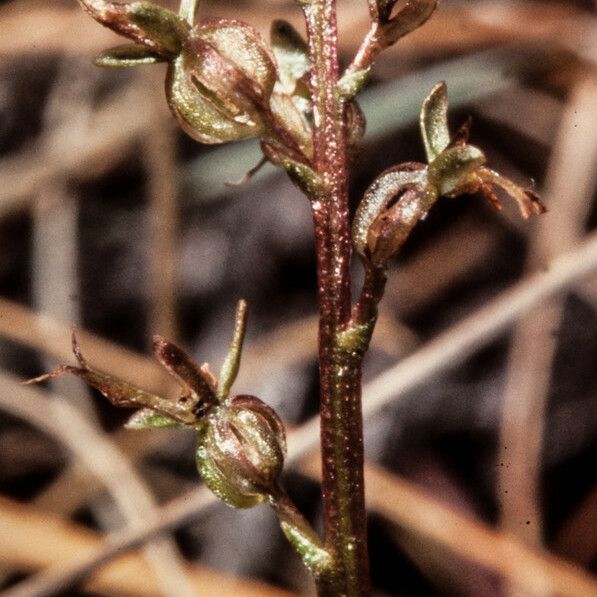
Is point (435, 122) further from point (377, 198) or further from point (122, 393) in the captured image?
point (122, 393)

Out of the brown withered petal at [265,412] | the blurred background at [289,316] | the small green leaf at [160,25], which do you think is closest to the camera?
the small green leaf at [160,25]

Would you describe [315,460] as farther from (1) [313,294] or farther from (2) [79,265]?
(2) [79,265]

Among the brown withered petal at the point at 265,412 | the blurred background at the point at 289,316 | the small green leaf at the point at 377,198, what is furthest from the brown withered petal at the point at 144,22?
the blurred background at the point at 289,316

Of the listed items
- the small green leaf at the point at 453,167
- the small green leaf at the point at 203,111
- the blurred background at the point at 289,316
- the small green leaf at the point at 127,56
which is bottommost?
the blurred background at the point at 289,316

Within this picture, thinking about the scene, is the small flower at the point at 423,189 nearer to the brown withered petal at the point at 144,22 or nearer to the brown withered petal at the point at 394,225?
the brown withered petal at the point at 394,225

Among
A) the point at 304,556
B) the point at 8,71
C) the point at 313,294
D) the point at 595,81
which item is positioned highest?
the point at 8,71

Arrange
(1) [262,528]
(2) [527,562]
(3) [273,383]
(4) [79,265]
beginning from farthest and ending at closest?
(4) [79,265], (3) [273,383], (1) [262,528], (2) [527,562]

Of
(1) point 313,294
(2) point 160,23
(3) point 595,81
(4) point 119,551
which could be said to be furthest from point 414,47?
(2) point 160,23

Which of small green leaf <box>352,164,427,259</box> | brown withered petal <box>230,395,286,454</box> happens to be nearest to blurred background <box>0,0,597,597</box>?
brown withered petal <box>230,395,286,454</box>

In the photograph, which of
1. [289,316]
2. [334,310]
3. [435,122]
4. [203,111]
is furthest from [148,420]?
[289,316]
